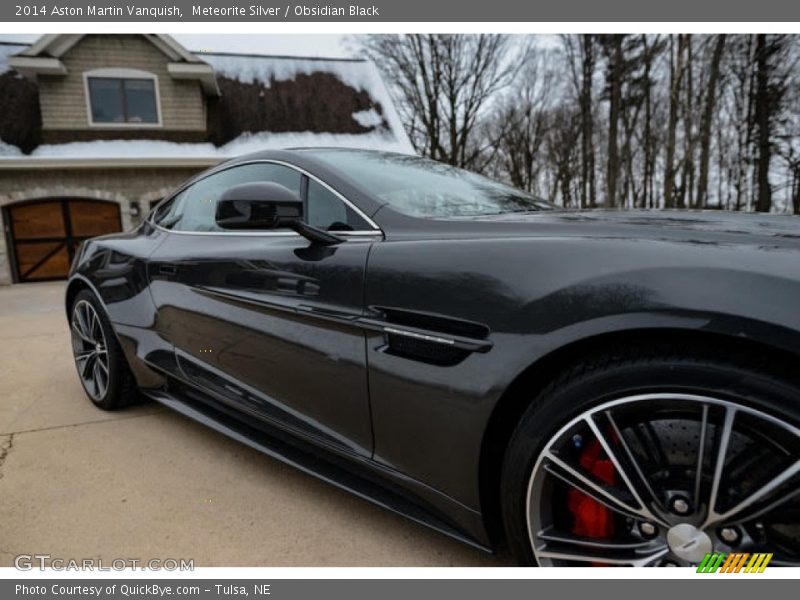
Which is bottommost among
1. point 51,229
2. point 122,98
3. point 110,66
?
point 51,229

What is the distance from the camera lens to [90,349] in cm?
300

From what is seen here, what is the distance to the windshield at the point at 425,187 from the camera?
1.79m

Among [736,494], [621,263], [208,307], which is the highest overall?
[621,263]

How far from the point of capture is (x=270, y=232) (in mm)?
1925

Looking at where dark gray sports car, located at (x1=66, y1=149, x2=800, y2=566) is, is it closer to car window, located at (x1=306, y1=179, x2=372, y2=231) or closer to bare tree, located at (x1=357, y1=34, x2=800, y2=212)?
car window, located at (x1=306, y1=179, x2=372, y2=231)

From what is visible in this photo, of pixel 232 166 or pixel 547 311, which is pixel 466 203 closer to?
pixel 547 311

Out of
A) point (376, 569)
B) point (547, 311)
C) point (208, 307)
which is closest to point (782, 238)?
point (547, 311)

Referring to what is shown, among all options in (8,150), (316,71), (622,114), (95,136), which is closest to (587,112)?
(622,114)

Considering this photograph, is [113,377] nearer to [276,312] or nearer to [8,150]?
[276,312]

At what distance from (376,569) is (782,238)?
1317 millimetres

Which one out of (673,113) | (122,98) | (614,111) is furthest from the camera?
(614,111)

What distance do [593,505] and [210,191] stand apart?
2.15 meters

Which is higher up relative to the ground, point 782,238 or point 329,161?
point 329,161

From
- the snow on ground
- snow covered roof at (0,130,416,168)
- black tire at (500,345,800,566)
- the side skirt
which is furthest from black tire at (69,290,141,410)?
the snow on ground
